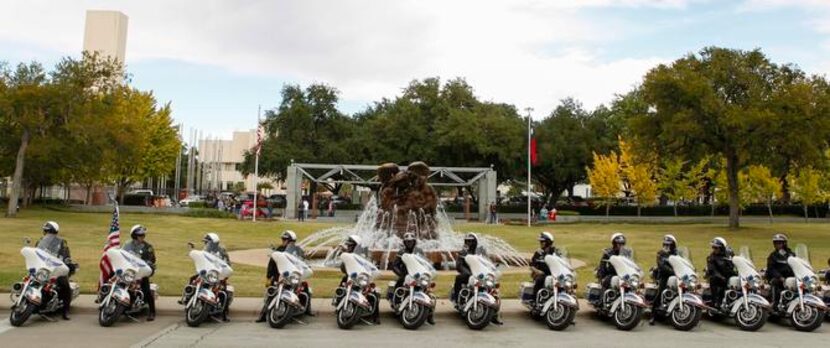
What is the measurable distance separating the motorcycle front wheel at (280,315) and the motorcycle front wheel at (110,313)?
2.21 m

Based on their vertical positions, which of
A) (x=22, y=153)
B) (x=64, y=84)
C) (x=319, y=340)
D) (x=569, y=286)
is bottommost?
(x=319, y=340)

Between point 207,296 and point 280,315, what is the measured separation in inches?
44.3

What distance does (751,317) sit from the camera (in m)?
11.5

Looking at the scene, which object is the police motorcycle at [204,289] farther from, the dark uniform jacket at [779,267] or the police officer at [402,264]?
the dark uniform jacket at [779,267]

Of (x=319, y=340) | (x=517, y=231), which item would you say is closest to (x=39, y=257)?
(x=319, y=340)

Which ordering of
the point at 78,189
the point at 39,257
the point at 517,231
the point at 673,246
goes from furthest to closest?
the point at 78,189, the point at 517,231, the point at 673,246, the point at 39,257

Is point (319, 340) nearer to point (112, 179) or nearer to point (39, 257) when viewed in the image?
point (39, 257)

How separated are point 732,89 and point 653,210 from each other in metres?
21.8

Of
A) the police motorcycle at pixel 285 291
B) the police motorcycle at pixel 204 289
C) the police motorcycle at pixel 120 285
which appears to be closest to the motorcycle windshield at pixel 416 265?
the police motorcycle at pixel 285 291

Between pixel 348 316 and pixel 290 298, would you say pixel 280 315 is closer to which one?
pixel 290 298

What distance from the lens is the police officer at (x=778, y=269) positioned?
1209 centimetres

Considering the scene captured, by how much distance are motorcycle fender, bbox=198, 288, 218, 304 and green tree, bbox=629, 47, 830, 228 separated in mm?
31208

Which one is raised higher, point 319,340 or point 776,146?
point 776,146

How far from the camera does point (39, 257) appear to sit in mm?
10922
